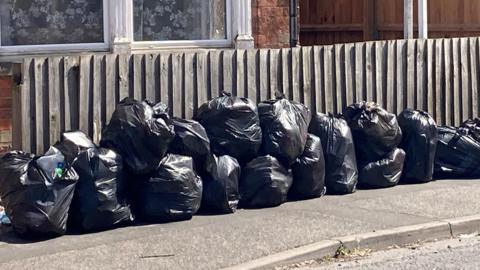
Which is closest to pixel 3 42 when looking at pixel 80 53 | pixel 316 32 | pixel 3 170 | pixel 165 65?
pixel 80 53

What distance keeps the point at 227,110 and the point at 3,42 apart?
2474 mm

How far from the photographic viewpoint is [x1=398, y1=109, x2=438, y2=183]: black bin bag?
10.2 metres

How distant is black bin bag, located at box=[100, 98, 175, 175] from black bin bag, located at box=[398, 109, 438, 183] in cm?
294

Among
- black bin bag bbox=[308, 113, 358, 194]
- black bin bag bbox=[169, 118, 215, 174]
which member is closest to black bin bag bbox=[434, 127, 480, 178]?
black bin bag bbox=[308, 113, 358, 194]

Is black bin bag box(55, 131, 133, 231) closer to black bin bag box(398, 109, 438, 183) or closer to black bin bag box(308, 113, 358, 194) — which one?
black bin bag box(308, 113, 358, 194)

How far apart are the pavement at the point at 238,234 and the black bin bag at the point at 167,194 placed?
11cm

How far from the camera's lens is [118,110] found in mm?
8508

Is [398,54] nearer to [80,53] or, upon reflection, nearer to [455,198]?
[455,198]

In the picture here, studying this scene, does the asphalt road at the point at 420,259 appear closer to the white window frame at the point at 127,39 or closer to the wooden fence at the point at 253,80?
the wooden fence at the point at 253,80

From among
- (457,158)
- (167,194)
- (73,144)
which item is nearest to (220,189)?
(167,194)

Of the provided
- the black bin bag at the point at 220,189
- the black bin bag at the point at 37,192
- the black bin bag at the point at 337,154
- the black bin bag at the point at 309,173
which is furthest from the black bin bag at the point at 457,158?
the black bin bag at the point at 37,192

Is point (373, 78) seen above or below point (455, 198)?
above

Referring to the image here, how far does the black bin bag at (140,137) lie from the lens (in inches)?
326

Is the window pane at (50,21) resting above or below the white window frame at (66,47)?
above
